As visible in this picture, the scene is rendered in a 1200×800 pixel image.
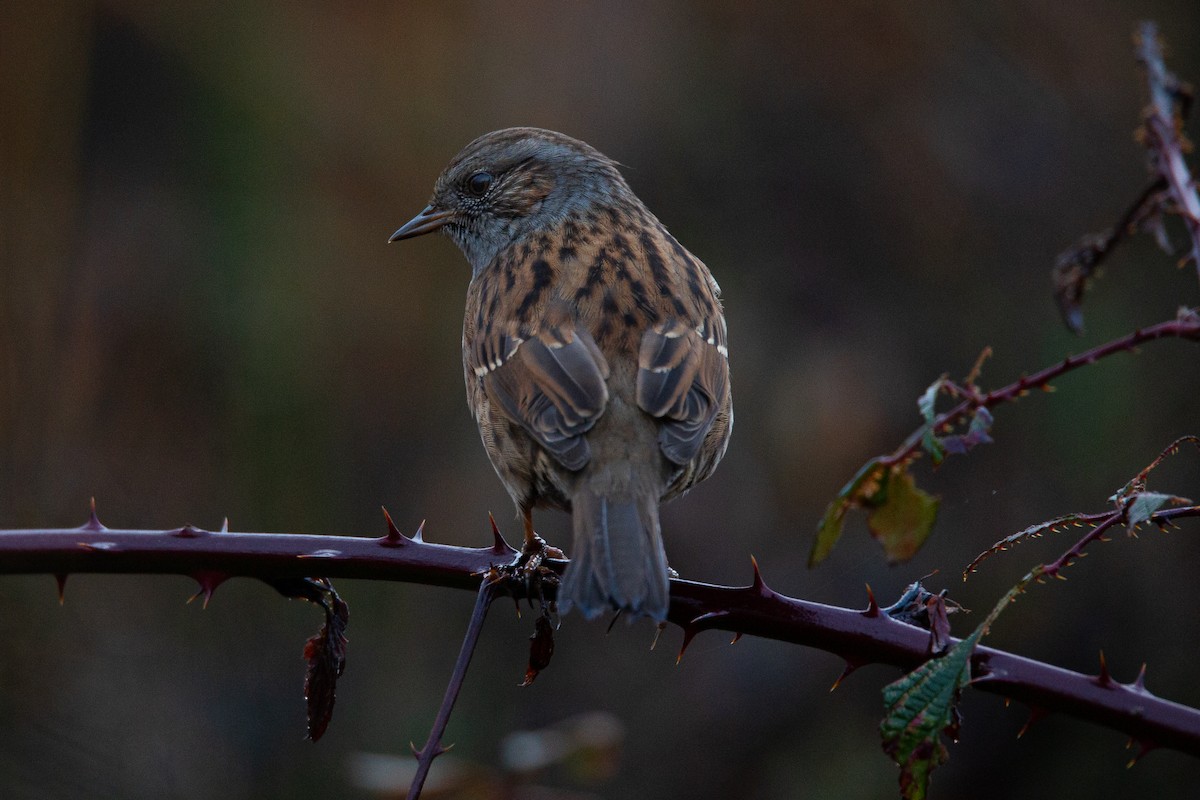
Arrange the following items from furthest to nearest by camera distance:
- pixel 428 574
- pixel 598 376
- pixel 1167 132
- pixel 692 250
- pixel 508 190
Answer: pixel 692 250, pixel 508 190, pixel 598 376, pixel 1167 132, pixel 428 574

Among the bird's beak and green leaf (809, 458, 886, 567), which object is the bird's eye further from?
green leaf (809, 458, 886, 567)

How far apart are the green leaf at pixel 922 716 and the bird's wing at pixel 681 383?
1299mm

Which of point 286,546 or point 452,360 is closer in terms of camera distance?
point 286,546

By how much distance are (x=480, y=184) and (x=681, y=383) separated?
1.57 meters

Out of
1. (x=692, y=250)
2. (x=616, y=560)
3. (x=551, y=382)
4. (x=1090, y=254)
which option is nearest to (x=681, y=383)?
(x=551, y=382)

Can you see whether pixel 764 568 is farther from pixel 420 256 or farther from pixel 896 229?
pixel 420 256

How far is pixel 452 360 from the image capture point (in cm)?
616

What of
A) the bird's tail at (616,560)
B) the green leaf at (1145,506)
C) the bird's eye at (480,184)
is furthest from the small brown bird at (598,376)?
the green leaf at (1145,506)

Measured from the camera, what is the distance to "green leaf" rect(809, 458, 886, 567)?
5.31 feet

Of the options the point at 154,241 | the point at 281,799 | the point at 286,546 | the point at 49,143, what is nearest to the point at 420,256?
the point at 154,241

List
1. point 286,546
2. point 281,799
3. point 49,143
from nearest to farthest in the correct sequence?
point 286,546 < point 49,143 < point 281,799

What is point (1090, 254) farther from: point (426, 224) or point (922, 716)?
point (426, 224)

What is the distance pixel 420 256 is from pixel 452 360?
0.54m

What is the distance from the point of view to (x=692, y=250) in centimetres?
612
